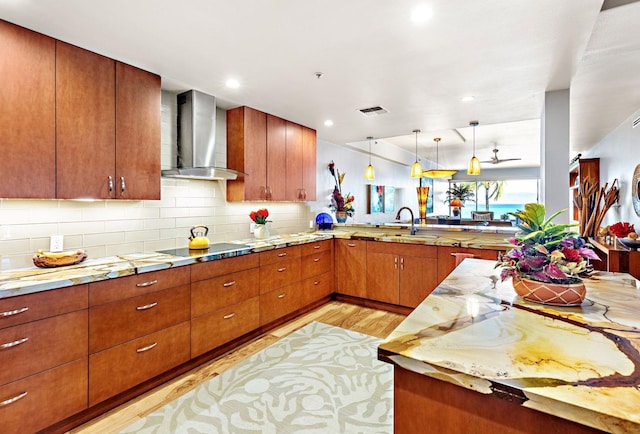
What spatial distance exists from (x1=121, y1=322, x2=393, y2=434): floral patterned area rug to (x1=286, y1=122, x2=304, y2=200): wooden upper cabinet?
2053 millimetres

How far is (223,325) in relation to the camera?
285 cm

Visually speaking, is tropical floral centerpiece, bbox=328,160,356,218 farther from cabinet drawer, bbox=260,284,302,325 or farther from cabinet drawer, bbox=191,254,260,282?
cabinet drawer, bbox=191,254,260,282

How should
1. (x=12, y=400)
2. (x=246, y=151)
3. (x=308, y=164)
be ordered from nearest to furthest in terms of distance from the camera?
(x=12, y=400)
(x=246, y=151)
(x=308, y=164)

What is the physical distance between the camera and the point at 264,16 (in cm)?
194

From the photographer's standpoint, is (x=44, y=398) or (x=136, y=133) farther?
(x=136, y=133)

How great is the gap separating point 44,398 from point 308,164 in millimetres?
3574

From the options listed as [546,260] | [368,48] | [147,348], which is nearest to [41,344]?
[147,348]

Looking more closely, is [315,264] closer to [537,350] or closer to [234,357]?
[234,357]

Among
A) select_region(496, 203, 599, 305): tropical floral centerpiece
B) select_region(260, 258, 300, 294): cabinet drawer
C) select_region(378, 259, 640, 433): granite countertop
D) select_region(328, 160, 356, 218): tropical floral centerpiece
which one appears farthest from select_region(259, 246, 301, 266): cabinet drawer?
select_region(496, 203, 599, 305): tropical floral centerpiece

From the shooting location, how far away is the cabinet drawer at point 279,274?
329cm

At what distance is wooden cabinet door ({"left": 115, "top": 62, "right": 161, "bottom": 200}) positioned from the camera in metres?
2.52

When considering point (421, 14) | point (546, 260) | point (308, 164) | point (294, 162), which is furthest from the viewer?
point (308, 164)

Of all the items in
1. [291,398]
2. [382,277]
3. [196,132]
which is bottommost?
→ [291,398]

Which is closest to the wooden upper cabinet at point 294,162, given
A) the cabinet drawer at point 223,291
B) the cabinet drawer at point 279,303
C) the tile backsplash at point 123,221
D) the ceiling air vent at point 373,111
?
the tile backsplash at point 123,221
